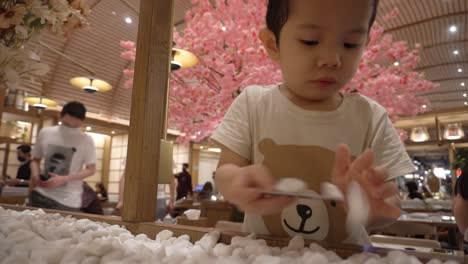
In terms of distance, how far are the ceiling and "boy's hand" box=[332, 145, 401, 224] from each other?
2.24 metres

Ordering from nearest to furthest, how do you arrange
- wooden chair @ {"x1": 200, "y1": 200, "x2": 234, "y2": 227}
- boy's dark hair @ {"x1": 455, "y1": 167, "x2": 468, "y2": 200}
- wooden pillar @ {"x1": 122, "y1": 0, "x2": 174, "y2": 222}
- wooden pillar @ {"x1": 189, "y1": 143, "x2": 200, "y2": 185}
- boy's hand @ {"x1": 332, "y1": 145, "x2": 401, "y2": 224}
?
1. boy's hand @ {"x1": 332, "y1": 145, "x2": 401, "y2": 224}
2. wooden pillar @ {"x1": 122, "y1": 0, "x2": 174, "y2": 222}
3. boy's dark hair @ {"x1": 455, "y1": 167, "x2": 468, "y2": 200}
4. wooden chair @ {"x1": 200, "y1": 200, "x2": 234, "y2": 227}
5. wooden pillar @ {"x1": 189, "y1": 143, "x2": 200, "y2": 185}

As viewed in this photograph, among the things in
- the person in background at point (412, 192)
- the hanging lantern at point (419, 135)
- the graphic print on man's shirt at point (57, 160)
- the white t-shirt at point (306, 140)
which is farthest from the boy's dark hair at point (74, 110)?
the hanging lantern at point (419, 135)

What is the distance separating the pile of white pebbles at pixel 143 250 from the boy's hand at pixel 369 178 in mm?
73

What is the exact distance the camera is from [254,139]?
76 cm

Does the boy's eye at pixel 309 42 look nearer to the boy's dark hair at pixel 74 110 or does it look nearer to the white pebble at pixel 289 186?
the white pebble at pixel 289 186

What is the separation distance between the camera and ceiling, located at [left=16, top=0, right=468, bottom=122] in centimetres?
371

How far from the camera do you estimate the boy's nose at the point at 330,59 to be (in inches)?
23.0

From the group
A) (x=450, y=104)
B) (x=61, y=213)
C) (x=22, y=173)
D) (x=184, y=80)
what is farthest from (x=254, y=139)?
(x=450, y=104)

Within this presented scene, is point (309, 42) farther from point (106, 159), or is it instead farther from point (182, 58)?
point (106, 159)

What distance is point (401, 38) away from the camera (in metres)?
4.52

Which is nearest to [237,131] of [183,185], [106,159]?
[183,185]

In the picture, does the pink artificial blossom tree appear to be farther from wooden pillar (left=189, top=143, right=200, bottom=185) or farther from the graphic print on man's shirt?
wooden pillar (left=189, top=143, right=200, bottom=185)

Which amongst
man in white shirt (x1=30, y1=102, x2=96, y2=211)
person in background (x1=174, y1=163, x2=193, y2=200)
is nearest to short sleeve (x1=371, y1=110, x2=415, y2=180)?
man in white shirt (x1=30, y1=102, x2=96, y2=211)

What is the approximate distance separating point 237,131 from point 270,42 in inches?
8.2
